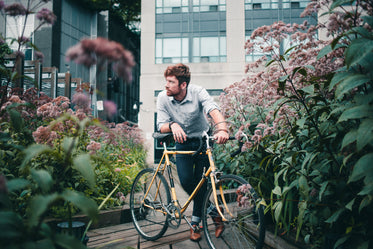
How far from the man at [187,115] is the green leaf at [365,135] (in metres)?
1.56

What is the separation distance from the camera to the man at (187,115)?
107 inches

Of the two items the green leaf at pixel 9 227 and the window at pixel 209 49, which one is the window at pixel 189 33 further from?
the green leaf at pixel 9 227

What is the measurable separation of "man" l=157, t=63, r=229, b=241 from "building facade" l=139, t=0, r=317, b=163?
13.3 metres

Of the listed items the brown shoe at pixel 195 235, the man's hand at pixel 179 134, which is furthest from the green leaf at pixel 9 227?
the brown shoe at pixel 195 235

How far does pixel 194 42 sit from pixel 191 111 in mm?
15066

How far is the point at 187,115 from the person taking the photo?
282 cm

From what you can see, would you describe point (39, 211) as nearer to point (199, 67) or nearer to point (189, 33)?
point (199, 67)

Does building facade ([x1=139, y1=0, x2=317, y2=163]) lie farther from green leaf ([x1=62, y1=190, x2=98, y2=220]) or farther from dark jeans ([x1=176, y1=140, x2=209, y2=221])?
green leaf ([x1=62, y1=190, x2=98, y2=220])

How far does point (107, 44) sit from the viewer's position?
91 centimetres

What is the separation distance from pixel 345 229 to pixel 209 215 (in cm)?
99

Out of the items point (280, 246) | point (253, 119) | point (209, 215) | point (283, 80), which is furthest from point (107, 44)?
point (253, 119)

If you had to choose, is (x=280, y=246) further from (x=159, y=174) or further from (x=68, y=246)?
(x=68, y=246)

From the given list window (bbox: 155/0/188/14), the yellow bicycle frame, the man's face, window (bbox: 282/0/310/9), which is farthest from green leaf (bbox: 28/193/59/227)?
window (bbox: 155/0/188/14)

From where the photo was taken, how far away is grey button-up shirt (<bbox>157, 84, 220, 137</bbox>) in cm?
282
